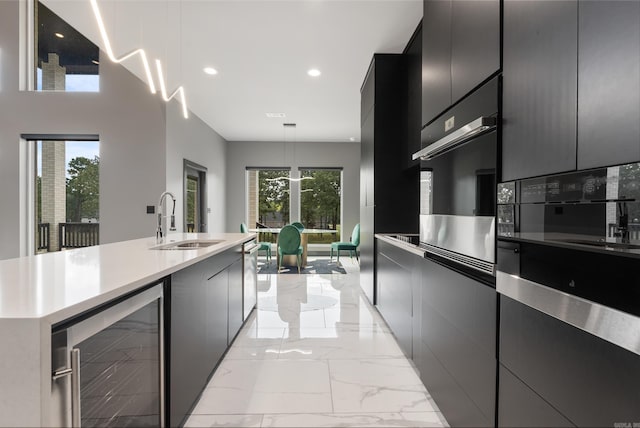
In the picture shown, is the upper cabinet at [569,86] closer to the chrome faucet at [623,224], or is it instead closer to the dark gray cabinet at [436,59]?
the chrome faucet at [623,224]

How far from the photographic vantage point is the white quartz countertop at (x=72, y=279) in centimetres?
73

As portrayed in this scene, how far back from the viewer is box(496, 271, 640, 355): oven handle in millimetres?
629

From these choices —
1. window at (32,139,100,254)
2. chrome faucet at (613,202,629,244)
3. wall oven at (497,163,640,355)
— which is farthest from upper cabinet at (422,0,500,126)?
window at (32,139,100,254)

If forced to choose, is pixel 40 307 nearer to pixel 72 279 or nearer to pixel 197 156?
pixel 72 279

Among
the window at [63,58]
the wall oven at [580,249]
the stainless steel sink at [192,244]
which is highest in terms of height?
the window at [63,58]

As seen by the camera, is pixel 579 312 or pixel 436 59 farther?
pixel 436 59

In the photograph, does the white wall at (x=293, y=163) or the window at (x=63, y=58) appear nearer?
the window at (x=63, y=58)

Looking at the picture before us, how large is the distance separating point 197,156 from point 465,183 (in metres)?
5.39

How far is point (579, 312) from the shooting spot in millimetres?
750

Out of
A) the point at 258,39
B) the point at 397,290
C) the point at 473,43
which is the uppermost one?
the point at 258,39

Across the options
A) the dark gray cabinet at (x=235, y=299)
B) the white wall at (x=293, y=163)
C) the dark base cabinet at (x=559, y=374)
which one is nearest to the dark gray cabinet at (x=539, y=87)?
the dark base cabinet at (x=559, y=374)

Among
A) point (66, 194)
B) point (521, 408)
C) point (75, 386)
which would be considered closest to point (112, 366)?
point (75, 386)

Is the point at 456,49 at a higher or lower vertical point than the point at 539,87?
higher

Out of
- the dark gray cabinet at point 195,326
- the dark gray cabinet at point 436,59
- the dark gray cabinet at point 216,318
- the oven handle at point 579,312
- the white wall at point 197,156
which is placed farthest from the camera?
the white wall at point 197,156
